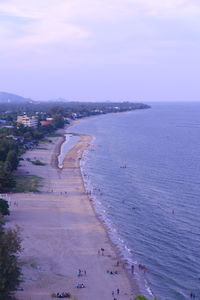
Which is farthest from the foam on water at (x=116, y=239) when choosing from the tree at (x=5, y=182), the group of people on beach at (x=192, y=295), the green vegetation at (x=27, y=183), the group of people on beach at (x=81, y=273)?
the tree at (x=5, y=182)

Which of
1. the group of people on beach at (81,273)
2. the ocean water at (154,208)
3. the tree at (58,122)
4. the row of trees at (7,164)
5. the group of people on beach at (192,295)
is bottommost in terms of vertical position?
the group of people on beach at (192,295)

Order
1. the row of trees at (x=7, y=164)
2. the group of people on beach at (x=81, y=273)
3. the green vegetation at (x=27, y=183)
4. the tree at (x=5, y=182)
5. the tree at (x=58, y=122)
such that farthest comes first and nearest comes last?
the tree at (x=58, y=122) < the green vegetation at (x=27, y=183) < the row of trees at (x=7, y=164) < the tree at (x=5, y=182) < the group of people on beach at (x=81, y=273)

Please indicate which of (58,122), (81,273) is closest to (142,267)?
(81,273)

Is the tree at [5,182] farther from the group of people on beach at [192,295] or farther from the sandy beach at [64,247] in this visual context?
the group of people on beach at [192,295]

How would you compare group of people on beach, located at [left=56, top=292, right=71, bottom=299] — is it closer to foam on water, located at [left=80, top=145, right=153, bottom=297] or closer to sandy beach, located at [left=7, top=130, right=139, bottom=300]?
sandy beach, located at [left=7, top=130, right=139, bottom=300]

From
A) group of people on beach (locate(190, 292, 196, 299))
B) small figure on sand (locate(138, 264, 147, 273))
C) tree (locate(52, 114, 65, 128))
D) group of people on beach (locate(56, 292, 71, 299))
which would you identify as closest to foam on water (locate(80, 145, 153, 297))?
small figure on sand (locate(138, 264, 147, 273))

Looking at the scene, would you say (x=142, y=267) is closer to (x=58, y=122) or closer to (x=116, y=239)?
(x=116, y=239)
